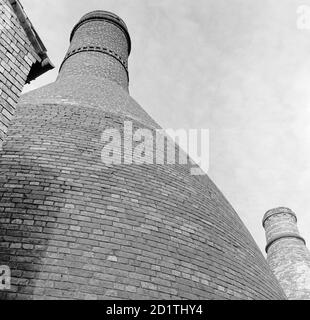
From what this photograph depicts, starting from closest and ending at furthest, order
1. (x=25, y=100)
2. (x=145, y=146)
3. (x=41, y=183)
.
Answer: (x=41, y=183) < (x=145, y=146) < (x=25, y=100)

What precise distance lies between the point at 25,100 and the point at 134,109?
2189mm

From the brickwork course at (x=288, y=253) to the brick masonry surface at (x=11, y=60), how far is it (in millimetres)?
10575

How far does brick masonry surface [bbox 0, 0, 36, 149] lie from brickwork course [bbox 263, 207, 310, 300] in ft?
34.7

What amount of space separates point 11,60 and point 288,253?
38.0ft

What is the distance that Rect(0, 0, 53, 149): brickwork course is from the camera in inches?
169

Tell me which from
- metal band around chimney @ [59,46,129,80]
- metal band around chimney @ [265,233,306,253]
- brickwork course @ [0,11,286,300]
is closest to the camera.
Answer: brickwork course @ [0,11,286,300]

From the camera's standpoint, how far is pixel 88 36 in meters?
11.3

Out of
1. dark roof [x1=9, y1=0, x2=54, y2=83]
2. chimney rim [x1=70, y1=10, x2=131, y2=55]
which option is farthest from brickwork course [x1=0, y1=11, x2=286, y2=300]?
chimney rim [x1=70, y1=10, x2=131, y2=55]

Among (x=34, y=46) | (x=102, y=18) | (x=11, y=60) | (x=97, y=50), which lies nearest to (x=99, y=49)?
(x=97, y=50)

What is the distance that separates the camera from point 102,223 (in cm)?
473

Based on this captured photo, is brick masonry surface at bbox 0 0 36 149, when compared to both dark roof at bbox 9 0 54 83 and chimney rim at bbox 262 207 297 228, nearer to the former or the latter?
dark roof at bbox 9 0 54 83

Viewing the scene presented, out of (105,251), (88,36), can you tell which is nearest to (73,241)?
(105,251)

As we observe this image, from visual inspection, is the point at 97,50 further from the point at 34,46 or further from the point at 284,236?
the point at 284,236

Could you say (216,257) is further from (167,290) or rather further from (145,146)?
(145,146)
